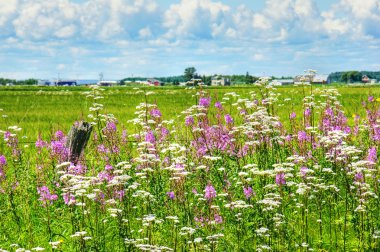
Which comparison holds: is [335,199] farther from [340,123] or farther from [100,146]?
[100,146]

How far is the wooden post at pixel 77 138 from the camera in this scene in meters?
11.5

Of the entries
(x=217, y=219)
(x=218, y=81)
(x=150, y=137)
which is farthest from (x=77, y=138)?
(x=218, y=81)

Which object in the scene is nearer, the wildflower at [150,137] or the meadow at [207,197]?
the meadow at [207,197]

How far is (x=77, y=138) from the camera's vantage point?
11.6 m

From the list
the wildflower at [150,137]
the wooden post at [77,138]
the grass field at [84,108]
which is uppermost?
the wildflower at [150,137]

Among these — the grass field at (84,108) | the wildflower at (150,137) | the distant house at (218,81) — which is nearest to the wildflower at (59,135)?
the grass field at (84,108)

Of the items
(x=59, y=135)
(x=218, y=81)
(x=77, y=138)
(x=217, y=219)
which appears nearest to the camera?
(x=217, y=219)

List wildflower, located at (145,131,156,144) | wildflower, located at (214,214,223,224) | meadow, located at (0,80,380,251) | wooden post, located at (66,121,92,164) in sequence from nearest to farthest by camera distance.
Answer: meadow, located at (0,80,380,251) < wildflower, located at (214,214,223,224) < wildflower, located at (145,131,156,144) < wooden post, located at (66,121,92,164)

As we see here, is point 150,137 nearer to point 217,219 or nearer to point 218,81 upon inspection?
point 217,219

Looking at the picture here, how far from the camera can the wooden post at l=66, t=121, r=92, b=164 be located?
37.7ft

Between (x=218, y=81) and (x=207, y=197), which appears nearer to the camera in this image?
(x=207, y=197)

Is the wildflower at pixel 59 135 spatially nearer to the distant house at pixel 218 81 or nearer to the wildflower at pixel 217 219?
the distant house at pixel 218 81

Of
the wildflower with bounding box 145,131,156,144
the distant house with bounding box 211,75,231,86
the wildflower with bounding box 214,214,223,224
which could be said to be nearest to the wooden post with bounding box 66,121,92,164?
the wildflower with bounding box 145,131,156,144

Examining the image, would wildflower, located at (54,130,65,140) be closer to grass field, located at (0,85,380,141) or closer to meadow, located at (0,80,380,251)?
meadow, located at (0,80,380,251)
